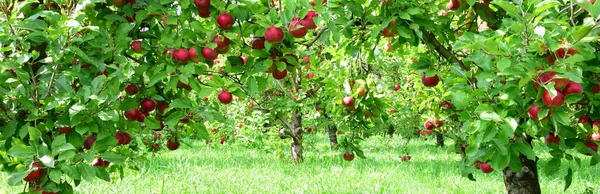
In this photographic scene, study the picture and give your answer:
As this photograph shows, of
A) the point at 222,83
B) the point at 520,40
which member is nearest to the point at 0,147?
the point at 222,83

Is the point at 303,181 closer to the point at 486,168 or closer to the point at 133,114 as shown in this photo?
the point at 486,168

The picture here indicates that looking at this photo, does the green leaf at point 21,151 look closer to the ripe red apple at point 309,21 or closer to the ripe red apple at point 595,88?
the ripe red apple at point 309,21

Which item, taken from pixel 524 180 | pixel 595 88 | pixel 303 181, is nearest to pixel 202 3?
pixel 595 88

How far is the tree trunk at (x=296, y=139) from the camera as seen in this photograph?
919cm

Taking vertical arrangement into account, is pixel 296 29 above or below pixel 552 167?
above

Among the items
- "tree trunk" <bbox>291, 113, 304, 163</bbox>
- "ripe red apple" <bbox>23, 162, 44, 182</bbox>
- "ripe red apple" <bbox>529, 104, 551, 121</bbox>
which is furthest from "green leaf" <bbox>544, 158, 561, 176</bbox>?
"tree trunk" <bbox>291, 113, 304, 163</bbox>


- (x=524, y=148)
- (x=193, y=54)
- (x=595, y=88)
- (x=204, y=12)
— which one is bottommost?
(x=524, y=148)

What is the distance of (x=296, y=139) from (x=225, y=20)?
7225 mm

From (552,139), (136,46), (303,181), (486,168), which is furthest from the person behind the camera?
(303,181)

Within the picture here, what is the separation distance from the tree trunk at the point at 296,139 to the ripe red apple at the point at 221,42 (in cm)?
693

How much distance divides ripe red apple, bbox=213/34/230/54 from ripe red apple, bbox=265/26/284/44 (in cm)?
18

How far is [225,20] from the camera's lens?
2.06m

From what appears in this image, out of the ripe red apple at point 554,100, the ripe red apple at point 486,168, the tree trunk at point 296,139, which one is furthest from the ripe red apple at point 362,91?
the tree trunk at point 296,139

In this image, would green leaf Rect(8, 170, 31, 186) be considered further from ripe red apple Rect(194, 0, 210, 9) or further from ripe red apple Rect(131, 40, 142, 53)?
ripe red apple Rect(194, 0, 210, 9)
